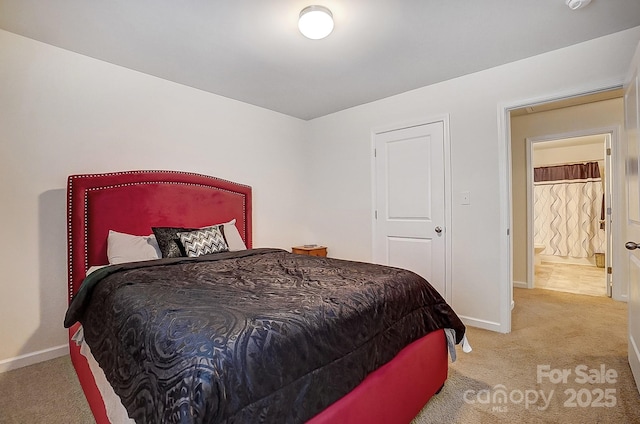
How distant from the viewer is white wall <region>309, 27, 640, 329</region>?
2446 millimetres

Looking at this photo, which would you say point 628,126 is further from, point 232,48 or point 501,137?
point 232,48

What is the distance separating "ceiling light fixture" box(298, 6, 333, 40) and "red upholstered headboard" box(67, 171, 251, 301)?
70.4 inches

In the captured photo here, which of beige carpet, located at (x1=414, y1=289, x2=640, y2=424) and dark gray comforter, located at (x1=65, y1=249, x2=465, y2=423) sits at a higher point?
dark gray comforter, located at (x1=65, y1=249, x2=465, y2=423)

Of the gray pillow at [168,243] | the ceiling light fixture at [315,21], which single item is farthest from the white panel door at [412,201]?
the gray pillow at [168,243]

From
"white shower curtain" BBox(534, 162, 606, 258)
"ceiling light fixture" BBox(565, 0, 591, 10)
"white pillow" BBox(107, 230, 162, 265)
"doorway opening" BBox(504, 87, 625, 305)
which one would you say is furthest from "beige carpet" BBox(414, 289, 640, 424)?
"white shower curtain" BBox(534, 162, 606, 258)

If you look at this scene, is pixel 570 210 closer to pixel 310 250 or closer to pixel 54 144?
pixel 310 250

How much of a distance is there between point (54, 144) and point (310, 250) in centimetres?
262

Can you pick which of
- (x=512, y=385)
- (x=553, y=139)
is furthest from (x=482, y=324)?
(x=553, y=139)

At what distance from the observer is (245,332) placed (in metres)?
1.06

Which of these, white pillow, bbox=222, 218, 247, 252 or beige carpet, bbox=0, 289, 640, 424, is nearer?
beige carpet, bbox=0, 289, 640, 424

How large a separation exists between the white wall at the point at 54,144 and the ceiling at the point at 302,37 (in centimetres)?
19

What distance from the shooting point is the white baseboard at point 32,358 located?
224 cm

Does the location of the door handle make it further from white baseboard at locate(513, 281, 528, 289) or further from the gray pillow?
the gray pillow

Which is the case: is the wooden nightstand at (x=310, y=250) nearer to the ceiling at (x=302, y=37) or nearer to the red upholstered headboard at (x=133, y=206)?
the red upholstered headboard at (x=133, y=206)
